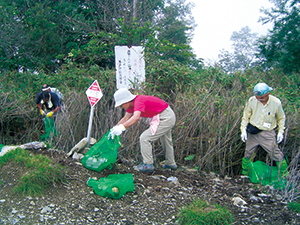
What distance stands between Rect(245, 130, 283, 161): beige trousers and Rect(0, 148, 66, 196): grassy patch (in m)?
2.68

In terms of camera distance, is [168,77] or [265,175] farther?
[168,77]

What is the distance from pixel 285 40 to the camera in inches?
333

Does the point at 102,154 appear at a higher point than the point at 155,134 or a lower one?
lower

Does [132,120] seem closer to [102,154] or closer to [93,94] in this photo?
[102,154]

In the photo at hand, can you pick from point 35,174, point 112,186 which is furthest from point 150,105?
point 35,174

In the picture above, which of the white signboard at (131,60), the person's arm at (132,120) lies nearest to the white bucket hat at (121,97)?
the person's arm at (132,120)

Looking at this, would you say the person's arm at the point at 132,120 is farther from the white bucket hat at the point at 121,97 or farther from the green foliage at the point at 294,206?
the green foliage at the point at 294,206

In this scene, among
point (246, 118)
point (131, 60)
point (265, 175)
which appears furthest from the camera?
point (131, 60)

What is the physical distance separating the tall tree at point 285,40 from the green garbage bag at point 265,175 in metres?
5.61

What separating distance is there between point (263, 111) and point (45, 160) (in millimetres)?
3046

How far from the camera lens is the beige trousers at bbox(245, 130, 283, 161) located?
12.4ft

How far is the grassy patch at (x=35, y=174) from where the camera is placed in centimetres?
285

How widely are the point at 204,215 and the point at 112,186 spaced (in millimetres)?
1055

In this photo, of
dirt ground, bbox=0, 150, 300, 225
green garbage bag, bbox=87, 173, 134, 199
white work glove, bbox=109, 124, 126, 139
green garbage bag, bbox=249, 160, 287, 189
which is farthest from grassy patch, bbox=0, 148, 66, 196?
green garbage bag, bbox=249, 160, 287, 189
